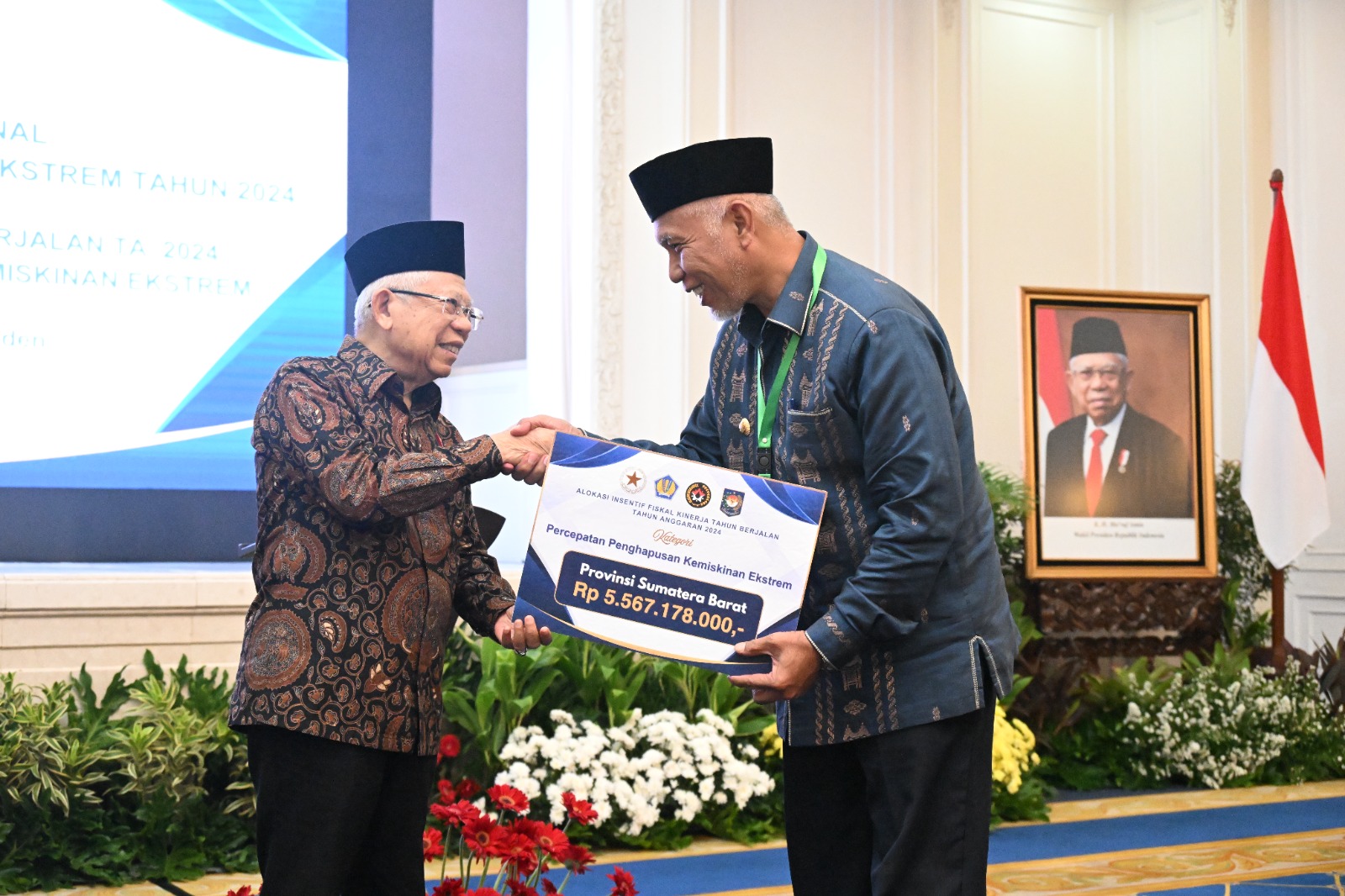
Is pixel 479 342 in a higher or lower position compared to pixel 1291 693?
higher

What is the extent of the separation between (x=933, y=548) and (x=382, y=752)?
0.91 m

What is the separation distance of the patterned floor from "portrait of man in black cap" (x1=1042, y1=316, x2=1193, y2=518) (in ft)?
4.10

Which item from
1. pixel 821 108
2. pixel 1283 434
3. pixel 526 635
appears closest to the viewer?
pixel 526 635

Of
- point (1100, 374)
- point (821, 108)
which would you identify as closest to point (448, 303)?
point (1100, 374)

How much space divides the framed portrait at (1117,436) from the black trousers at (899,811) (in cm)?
347

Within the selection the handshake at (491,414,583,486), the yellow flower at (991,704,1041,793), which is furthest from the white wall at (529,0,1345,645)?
the handshake at (491,414,583,486)

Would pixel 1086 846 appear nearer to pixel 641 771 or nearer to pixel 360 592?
pixel 641 771

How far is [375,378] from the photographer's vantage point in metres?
2.03

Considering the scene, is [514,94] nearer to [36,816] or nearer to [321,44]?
[321,44]

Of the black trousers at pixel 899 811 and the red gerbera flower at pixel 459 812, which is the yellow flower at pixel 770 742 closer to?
the red gerbera flower at pixel 459 812

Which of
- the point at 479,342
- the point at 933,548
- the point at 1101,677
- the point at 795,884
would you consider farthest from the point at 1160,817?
the point at 479,342

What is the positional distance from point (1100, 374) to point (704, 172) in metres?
3.81

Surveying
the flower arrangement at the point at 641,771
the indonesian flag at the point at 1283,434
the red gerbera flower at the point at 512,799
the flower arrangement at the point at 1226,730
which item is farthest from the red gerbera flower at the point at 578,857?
the indonesian flag at the point at 1283,434

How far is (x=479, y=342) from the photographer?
7.32 meters
